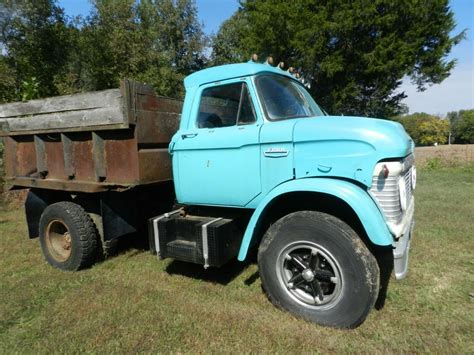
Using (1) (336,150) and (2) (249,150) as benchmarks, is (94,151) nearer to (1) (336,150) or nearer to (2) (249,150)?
(2) (249,150)

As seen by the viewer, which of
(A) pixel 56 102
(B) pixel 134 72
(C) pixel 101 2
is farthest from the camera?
(C) pixel 101 2

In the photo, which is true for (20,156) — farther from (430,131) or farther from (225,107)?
(430,131)

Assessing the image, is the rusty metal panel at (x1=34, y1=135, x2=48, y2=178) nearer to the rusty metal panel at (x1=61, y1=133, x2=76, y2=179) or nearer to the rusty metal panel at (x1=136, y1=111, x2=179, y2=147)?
the rusty metal panel at (x1=61, y1=133, x2=76, y2=179)

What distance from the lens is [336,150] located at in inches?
114

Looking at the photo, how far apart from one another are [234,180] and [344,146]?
3.77 ft

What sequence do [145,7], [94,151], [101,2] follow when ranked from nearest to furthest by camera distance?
[94,151]
[101,2]
[145,7]

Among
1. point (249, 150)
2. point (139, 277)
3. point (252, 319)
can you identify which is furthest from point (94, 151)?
point (252, 319)

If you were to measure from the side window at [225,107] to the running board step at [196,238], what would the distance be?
107cm

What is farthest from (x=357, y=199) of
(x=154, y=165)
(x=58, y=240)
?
(x=58, y=240)

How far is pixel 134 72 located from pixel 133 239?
16.4 m

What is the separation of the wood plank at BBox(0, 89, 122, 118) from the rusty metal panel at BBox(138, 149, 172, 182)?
0.65 metres

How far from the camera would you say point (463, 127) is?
10150 centimetres

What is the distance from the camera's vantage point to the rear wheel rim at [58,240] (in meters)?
4.77

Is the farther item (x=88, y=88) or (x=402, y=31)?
(x=88, y=88)
